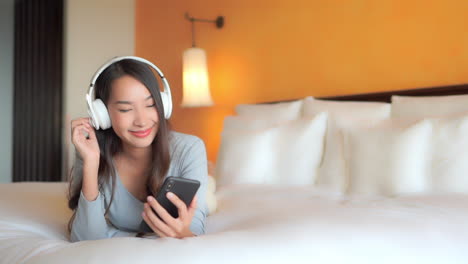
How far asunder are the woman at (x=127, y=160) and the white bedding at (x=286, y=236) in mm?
122

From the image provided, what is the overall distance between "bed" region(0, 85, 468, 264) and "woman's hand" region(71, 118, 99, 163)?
0.85ft

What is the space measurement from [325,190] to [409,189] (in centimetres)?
39

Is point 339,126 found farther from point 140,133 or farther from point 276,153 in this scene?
point 140,133

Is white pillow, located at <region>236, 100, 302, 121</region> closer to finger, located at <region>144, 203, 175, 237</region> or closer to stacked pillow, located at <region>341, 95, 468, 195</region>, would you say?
stacked pillow, located at <region>341, 95, 468, 195</region>

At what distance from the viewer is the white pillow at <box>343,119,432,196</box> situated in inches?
72.6

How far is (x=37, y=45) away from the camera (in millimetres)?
4594

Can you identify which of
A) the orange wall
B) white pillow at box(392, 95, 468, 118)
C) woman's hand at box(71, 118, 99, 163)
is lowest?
woman's hand at box(71, 118, 99, 163)

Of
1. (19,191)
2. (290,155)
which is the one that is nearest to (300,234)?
(290,155)

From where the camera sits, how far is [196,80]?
3523mm

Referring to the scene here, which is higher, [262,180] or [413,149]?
[413,149]

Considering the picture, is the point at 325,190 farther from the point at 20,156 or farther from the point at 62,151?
the point at 20,156

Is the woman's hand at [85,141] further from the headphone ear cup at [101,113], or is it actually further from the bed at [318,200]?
the bed at [318,200]

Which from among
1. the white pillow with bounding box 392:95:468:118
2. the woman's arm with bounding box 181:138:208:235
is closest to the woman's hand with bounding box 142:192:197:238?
the woman's arm with bounding box 181:138:208:235

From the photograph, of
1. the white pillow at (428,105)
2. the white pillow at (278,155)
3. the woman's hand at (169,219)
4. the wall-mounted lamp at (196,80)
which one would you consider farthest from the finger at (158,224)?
the wall-mounted lamp at (196,80)
